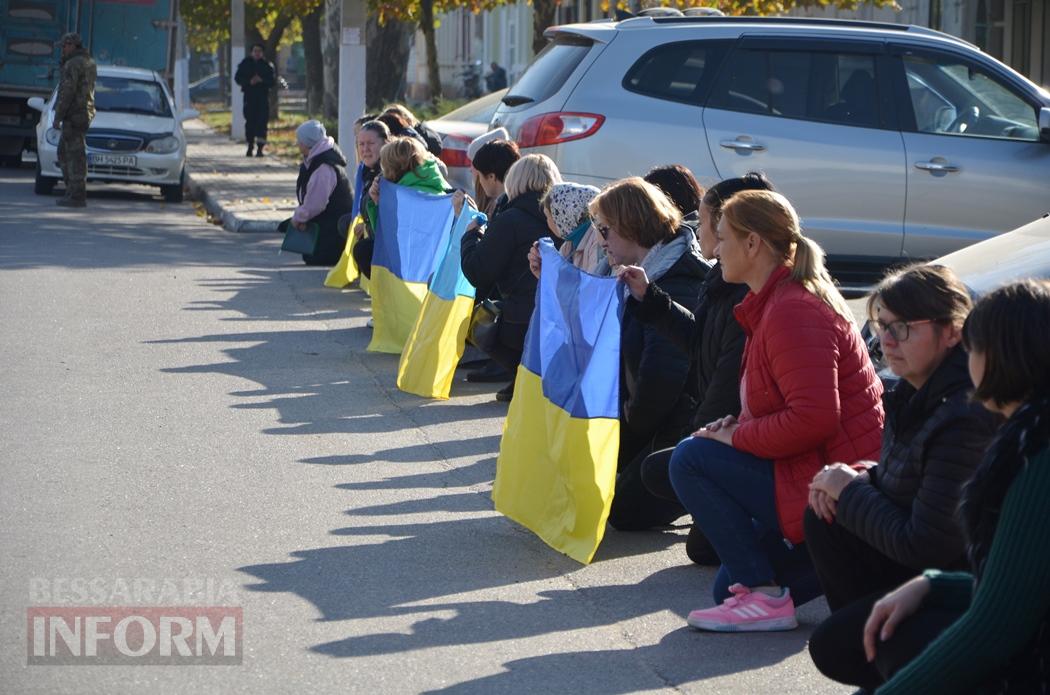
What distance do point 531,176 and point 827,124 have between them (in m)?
3.46

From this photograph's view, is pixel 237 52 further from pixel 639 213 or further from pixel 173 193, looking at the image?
pixel 639 213

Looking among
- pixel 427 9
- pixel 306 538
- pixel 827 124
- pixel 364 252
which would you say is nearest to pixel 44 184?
pixel 427 9

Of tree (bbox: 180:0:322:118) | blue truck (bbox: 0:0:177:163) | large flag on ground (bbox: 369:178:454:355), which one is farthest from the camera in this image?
tree (bbox: 180:0:322:118)

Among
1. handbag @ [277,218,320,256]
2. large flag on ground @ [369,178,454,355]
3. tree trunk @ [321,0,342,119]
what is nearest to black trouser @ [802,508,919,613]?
large flag on ground @ [369,178,454,355]

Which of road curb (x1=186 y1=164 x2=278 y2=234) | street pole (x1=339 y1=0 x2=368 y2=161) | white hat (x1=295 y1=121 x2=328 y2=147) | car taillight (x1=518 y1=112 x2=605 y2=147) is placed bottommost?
road curb (x1=186 y1=164 x2=278 y2=234)

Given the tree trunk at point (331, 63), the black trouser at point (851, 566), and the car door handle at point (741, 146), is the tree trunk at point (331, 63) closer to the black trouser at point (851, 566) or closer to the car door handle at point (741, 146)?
the car door handle at point (741, 146)

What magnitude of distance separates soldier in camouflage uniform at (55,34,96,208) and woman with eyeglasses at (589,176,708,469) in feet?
45.9

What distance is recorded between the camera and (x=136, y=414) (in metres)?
8.30

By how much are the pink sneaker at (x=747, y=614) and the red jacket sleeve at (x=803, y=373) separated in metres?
0.52

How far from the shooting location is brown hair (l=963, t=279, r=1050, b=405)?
3.04 meters

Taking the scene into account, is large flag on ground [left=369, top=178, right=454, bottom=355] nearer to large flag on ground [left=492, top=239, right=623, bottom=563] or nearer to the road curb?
large flag on ground [left=492, top=239, right=623, bottom=563]

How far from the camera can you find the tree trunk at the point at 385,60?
114 feet

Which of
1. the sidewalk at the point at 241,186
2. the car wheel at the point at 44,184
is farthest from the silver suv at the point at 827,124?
the car wheel at the point at 44,184

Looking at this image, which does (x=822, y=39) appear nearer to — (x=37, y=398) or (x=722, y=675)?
(x=37, y=398)
